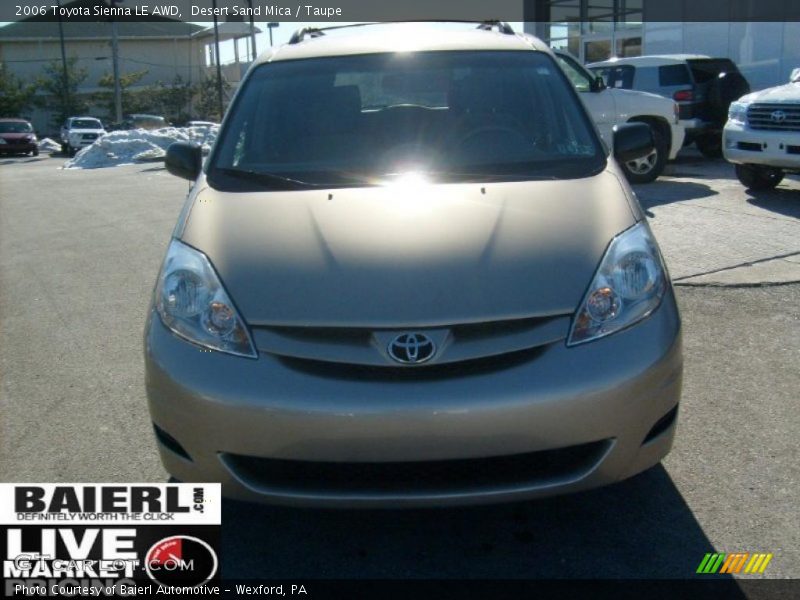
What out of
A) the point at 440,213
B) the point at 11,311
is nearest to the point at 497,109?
the point at 440,213

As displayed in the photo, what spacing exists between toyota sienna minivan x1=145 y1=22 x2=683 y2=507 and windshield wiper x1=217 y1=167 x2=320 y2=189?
0.09ft

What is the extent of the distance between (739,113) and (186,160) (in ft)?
26.4

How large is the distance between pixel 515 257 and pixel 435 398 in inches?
24.0

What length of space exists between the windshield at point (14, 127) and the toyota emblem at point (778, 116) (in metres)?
33.4

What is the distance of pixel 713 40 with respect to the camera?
72.6 feet

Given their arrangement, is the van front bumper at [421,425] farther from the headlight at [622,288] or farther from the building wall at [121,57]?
the building wall at [121,57]

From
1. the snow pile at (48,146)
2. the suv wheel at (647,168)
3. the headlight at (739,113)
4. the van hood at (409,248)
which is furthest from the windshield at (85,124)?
the van hood at (409,248)

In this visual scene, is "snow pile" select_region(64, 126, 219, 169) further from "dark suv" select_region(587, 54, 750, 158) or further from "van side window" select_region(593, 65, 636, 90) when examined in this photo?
"dark suv" select_region(587, 54, 750, 158)

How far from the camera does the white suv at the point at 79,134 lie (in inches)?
1460

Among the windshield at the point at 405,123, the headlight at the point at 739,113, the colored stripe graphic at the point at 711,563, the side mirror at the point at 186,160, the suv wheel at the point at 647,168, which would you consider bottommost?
the suv wheel at the point at 647,168

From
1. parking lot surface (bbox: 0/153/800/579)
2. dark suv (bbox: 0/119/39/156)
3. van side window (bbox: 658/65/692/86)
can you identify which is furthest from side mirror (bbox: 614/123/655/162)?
dark suv (bbox: 0/119/39/156)

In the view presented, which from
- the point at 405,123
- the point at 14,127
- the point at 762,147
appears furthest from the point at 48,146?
the point at 405,123

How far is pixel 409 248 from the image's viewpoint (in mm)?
3145

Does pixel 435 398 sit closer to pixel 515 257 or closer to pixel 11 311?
pixel 515 257
